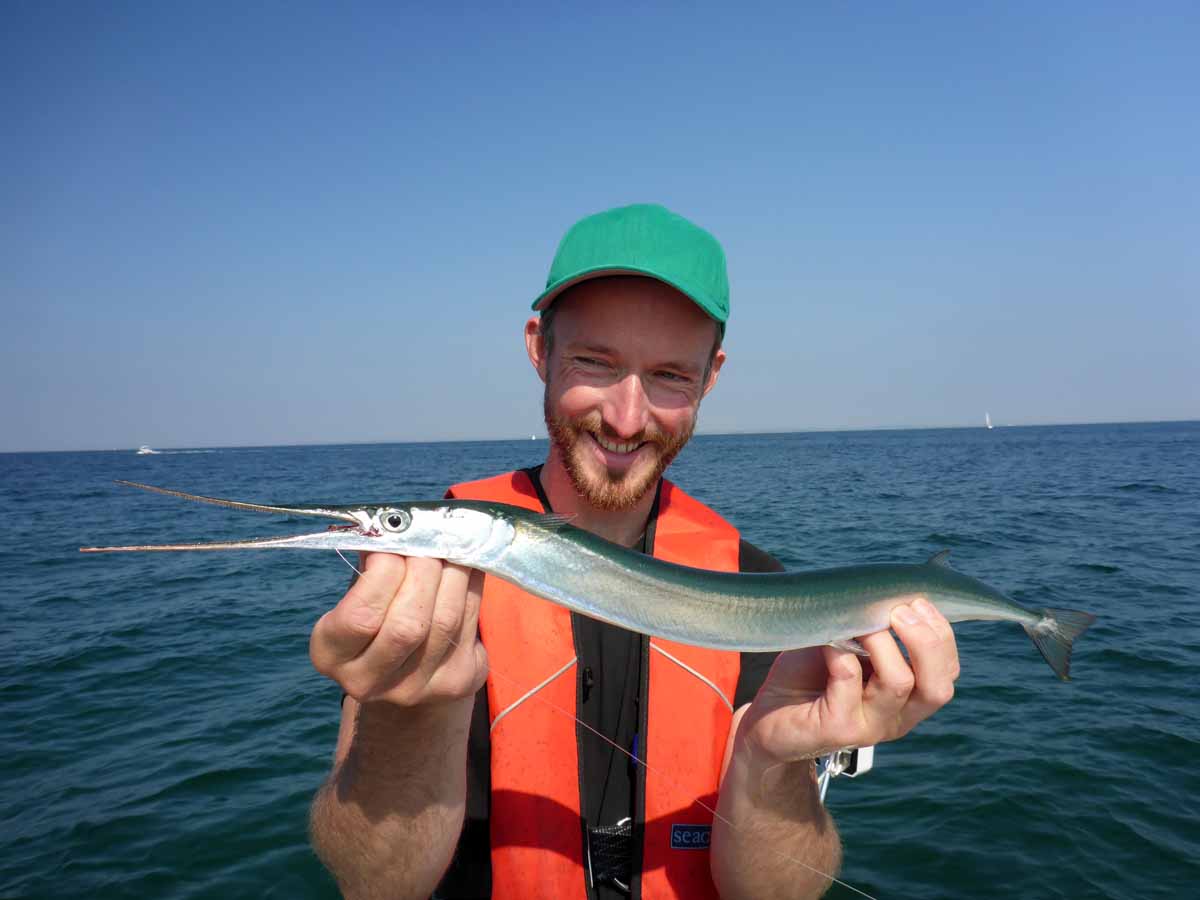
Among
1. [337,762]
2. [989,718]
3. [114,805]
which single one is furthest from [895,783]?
[114,805]

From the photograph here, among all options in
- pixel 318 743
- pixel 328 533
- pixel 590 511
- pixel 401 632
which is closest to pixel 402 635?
pixel 401 632

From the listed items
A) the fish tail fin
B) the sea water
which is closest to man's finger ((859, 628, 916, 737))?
the fish tail fin

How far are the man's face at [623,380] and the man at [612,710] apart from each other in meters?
0.01

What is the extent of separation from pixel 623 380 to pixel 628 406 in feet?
0.45

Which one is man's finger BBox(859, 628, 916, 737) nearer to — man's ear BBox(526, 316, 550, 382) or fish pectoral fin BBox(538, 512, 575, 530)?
fish pectoral fin BBox(538, 512, 575, 530)

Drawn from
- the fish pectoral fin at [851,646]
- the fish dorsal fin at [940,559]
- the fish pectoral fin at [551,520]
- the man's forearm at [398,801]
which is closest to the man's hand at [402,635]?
the man's forearm at [398,801]

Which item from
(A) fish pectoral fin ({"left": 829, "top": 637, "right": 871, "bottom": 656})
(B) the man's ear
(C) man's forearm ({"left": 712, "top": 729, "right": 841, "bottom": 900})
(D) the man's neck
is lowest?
(C) man's forearm ({"left": 712, "top": 729, "right": 841, "bottom": 900})

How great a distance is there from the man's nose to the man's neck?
0.47 metres

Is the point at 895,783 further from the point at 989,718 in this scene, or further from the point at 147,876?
the point at 147,876

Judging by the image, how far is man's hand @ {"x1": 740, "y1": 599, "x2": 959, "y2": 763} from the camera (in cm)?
263

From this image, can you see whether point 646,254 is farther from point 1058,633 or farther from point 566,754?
point 1058,633

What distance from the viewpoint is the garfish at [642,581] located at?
2506 millimetres

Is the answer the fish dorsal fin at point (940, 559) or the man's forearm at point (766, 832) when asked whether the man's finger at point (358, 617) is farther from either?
the fish dorsal fin at point (940, 559)

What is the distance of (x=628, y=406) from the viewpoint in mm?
3344
